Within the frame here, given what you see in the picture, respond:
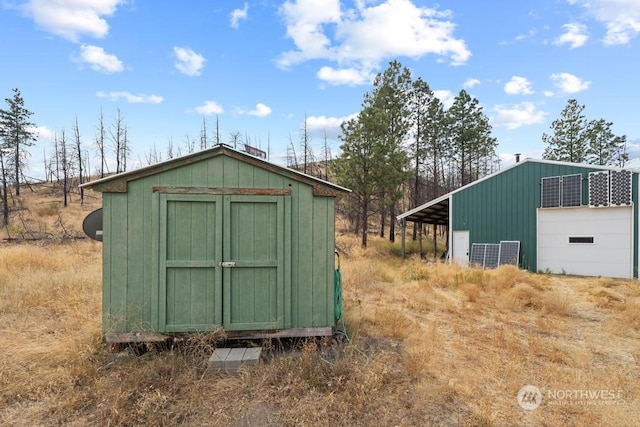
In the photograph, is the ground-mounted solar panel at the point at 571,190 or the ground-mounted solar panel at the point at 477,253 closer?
the ground-mounted solar panel at the point at 571,190

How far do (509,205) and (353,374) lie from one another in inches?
496

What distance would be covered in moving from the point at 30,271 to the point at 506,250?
15865 mm

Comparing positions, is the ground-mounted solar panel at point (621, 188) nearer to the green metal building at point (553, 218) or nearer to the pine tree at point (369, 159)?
the green metal building at point (553, 218)

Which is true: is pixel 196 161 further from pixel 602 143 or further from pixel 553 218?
pixel 602 143

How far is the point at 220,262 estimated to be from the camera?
4.34 meters

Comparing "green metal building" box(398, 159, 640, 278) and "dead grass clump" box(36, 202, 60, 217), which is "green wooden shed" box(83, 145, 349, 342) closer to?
"green metal building" box(398, 159, 640, 278)

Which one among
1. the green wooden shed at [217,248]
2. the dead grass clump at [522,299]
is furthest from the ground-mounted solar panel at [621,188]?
the green wooden shed at [217,248]

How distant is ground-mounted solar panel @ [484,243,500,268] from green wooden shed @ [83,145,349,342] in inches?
454

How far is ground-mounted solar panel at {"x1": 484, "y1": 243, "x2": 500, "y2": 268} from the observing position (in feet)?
45.3

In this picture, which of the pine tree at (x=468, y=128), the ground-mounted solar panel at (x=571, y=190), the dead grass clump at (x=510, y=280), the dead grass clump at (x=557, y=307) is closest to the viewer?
the dead grass clump at (x=557, y=307)

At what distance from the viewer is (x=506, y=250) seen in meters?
13.6

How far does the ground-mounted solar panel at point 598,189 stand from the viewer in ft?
37.6

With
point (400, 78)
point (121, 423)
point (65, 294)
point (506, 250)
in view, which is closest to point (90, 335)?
point (121, 423)

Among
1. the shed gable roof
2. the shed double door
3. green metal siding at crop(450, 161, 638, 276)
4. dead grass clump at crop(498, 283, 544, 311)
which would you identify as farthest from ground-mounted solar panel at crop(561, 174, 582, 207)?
the shed double door
